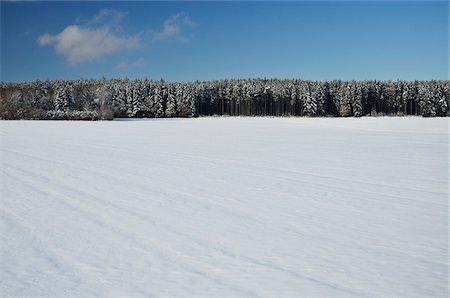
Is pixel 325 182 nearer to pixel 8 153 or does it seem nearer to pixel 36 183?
pixel 36 183

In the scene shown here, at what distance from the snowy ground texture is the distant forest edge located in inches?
2417

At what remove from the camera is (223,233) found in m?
6.75

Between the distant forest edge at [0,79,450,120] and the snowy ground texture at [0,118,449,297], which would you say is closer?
the snowy ground texture at [0,118,449,297]

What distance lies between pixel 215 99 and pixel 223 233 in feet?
356

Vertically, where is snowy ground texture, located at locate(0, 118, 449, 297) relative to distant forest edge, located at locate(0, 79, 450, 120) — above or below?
below

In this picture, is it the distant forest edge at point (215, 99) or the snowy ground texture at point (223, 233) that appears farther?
the distant forest edge at point (215, 99)

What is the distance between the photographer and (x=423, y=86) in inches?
4016

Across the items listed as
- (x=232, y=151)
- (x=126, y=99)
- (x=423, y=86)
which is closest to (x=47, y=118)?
(x=126, y=99)

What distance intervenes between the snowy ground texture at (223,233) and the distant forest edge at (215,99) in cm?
6139

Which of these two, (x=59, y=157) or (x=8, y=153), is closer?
(x=59, y=157)

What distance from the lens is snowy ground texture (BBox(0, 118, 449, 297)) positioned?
4.89 metres

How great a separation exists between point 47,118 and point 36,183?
6232cm

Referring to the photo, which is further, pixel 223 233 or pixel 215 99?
pixel 215 99

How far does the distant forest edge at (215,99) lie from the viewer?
68750mm
